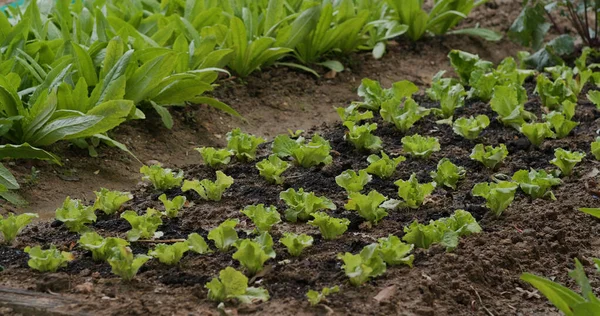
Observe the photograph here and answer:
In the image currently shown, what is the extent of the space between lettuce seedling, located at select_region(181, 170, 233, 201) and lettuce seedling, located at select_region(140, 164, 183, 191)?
14 centimetres

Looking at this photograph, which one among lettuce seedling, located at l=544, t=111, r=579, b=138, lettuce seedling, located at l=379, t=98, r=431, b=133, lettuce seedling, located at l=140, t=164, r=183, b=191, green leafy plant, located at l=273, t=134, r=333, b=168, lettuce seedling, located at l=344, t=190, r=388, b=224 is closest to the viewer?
lettuce seedling, located at l=344, t=190, r=388, b=224

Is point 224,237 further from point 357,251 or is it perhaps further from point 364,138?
point 364,138

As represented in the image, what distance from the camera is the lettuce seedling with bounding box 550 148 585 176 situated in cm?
355

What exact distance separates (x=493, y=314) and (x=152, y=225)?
1.18 metres

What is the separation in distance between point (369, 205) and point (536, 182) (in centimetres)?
67

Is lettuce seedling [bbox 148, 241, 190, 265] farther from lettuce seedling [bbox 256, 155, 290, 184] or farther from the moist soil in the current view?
lettuce seedling [bbox 256, 155, 290, 184]

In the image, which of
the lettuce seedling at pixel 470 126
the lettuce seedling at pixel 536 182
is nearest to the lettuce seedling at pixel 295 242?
the lettuce seedling at pixel 536 182

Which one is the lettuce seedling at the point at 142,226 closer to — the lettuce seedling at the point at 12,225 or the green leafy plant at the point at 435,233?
the lettuce seedling at the point at 12,225

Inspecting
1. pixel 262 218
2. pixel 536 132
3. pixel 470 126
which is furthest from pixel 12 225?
pixel 536 132

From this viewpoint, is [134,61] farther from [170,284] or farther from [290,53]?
[170,284]

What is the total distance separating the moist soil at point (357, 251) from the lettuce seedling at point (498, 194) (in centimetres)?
4

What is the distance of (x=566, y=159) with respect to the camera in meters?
3.55

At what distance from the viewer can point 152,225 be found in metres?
3.09

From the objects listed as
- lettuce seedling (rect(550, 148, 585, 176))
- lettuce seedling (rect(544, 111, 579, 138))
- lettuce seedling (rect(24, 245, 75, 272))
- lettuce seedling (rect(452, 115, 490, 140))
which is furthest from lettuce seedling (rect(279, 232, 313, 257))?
lettuce seedling (rect(544, 111, 579, 138))
